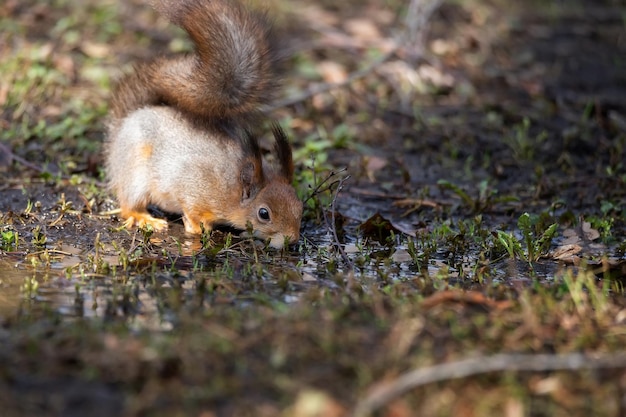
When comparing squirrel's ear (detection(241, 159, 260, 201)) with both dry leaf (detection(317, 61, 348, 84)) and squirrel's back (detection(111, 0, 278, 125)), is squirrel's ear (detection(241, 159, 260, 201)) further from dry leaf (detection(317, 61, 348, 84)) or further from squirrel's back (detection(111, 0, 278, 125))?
dry leaf (detection(317, 61, 348, 84))

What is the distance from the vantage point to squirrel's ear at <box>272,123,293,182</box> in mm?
5219

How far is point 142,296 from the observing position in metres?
4.18

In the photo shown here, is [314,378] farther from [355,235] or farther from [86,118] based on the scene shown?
[86,118]

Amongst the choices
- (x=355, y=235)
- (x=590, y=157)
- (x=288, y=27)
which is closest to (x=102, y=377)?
(x=355, y=235)

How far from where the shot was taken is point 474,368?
122 inches

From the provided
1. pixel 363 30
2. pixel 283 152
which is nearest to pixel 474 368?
pixel 283 152

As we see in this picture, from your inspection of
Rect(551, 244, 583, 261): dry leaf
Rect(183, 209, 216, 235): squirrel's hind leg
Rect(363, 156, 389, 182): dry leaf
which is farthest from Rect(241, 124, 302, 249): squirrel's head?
Rect(551, 244, 583, 261): dry leaf

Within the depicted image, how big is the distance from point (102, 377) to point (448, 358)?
50.6 inches

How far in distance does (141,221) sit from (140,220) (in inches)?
1.2

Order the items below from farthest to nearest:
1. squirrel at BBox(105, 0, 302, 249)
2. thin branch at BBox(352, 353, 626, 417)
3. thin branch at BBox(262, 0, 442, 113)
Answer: thin branch at BBox(262, 0, 442, 113) → squirrel at BBox(105, 0, 302, 249) → thin branch at BBox(352, 353, 626, 417)

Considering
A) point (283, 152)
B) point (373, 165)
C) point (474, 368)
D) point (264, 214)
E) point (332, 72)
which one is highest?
point (332, 72)

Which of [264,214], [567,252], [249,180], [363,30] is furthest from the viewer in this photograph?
[363,30]

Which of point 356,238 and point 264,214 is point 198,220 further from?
point 356,238

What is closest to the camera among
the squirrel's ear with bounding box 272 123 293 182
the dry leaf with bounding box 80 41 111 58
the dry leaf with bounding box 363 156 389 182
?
the squirrel's ear with bounding box 272 123 293 182
